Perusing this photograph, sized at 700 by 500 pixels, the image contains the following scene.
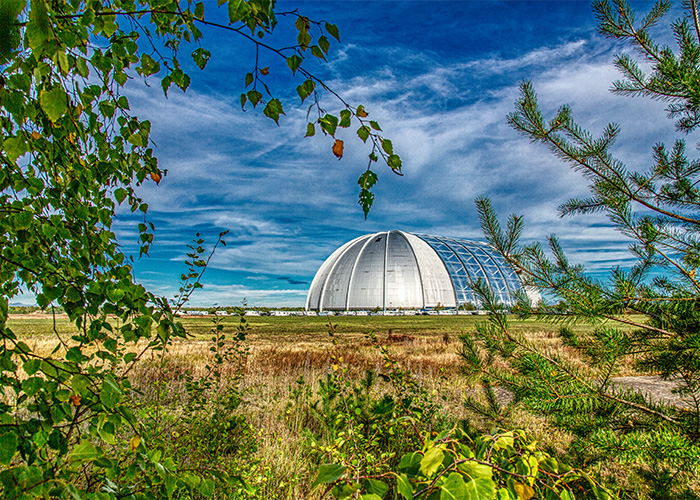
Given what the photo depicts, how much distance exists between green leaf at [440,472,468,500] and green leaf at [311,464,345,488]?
0.26m

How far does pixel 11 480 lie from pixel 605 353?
3.06 metres

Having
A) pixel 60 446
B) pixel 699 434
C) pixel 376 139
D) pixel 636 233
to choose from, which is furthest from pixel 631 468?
pixel 60 446

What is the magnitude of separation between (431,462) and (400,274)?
199 feet

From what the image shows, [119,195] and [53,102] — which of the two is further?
[119,195]

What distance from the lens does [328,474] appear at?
0.99 metres

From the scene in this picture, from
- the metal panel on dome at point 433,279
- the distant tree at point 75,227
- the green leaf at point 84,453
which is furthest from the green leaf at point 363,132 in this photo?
the metal panel on dome at point 433,279

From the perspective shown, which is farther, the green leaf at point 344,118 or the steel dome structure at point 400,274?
the steel dome structure at point 400,274

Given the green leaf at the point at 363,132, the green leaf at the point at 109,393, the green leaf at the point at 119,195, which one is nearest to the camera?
the green leaf at the point at 109,393

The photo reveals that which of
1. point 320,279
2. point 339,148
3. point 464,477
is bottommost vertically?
point 464,477

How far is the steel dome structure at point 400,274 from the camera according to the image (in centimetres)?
5975

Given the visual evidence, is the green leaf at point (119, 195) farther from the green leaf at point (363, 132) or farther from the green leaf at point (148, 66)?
the green leaf at point (363, 132)

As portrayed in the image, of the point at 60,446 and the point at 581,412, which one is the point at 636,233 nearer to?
the point at 581,412

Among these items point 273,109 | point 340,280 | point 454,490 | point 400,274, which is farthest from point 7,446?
point 340,280

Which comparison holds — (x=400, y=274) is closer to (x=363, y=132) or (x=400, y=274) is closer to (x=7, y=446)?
(x=363, y=132)
